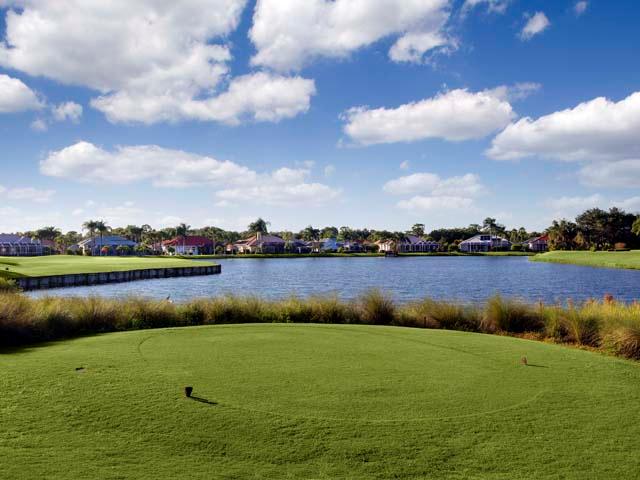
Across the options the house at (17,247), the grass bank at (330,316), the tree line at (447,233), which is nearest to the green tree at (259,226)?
the tree line at (447,233)

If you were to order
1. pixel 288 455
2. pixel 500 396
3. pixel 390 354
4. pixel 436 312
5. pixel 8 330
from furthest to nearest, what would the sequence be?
pixel 436 312 → pixel 8 330 → pixel 390 354 → pixel 500 396 → pixel 288 455

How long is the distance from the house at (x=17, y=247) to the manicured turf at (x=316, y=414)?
5247 inches

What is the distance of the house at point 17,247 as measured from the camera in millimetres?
125438

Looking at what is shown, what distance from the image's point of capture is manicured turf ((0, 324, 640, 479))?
5.09 m

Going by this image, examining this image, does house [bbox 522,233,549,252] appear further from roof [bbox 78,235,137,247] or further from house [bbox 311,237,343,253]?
roof [bbox 78,235,137,247]

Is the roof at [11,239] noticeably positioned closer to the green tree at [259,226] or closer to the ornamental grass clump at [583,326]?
the green tree at [259,226]

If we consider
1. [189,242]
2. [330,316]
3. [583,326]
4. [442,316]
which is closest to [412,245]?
[189,242]

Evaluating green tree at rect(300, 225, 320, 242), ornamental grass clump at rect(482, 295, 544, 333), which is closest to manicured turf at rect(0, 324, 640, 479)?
ornamental grass clump at rect(482, 295, 544, 333)

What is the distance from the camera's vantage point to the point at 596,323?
1255cm

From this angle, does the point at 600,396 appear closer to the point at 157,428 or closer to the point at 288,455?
the point at 288,455

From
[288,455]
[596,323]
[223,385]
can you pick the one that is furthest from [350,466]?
[596,323]

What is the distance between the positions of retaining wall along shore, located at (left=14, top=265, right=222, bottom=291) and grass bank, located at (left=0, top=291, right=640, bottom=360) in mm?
21653

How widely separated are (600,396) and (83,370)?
296 inches

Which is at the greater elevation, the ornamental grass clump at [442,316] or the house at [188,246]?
the house at [188,246]
